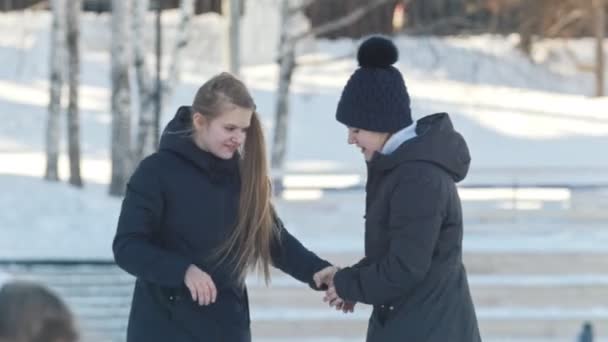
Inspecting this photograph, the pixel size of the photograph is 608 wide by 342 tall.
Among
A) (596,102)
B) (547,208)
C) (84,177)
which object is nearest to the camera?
(547,208)

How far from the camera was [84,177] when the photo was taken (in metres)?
17.6

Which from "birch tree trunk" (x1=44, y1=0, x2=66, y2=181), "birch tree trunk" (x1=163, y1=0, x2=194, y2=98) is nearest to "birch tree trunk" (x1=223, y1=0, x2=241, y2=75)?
"birch tree trunk" (x1=163, y1=0, x2=194, y2=98)

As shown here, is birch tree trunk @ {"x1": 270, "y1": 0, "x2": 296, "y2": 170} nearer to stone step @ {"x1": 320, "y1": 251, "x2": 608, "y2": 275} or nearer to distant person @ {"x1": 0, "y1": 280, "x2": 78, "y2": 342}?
stone step @ {"x1": 320, "y1": 251, "x2": 608, "y2": 275}

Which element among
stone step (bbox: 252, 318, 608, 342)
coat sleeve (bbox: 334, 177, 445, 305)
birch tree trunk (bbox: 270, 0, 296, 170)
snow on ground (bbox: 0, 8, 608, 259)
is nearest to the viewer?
coat sleeve (bbox: 334, 177, 445, 305)

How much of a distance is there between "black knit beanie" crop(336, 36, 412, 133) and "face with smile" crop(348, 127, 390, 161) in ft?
0.06

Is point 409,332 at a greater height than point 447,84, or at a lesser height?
greater

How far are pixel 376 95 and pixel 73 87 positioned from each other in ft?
40.4

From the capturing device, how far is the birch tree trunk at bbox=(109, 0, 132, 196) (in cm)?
1374

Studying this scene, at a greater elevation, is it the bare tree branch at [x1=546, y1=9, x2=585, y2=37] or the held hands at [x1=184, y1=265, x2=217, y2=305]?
the held hands at [x1=184, y1=265, x2=217, y2=305]

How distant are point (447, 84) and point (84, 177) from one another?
10.1m

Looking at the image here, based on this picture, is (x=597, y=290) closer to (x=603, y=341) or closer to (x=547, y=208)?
(x=603, y=341)

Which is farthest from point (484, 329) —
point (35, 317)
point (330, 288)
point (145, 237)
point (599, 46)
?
point (599, 46)

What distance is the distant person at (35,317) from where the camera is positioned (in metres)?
2.05

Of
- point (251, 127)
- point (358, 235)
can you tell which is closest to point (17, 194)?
point (358, 235)
